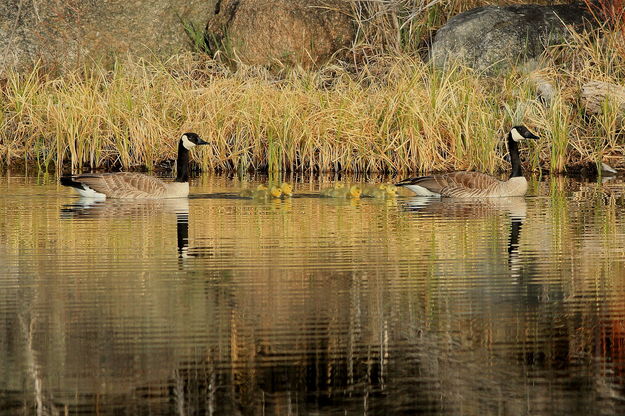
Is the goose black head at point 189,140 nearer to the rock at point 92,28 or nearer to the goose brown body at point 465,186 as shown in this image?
the goose brown body at point 465,186

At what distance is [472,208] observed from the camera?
14.7 metres

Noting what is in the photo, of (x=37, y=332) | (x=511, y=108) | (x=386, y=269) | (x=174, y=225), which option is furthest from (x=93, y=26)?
(x=37, y=332)

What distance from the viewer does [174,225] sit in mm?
12398

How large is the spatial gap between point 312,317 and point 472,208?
298 inches

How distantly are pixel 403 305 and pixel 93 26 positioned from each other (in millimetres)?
18925

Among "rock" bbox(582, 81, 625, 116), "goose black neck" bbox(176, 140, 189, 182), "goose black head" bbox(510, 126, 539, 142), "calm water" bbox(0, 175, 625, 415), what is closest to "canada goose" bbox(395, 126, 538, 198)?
"goose black head" bbox(510, 126, 539, 142)

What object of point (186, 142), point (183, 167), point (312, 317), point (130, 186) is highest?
point (186, 142)

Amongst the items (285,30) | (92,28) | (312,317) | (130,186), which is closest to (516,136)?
(130,186)

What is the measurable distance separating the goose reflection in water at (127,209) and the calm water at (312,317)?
46cm

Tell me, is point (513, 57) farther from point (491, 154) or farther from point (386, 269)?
point (386, 269)

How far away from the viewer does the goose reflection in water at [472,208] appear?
13367mm

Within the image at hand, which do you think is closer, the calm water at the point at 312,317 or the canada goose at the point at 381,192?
the calm water at the point at 312,317

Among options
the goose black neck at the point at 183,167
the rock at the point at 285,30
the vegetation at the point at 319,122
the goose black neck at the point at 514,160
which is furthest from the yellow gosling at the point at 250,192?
the rock at the point at 285,30

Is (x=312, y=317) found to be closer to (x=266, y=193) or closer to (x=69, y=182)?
(x=266, y=193)
